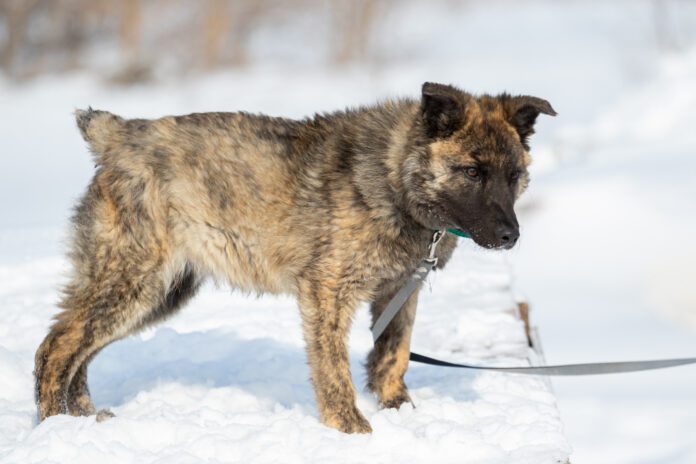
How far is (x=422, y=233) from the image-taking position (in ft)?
15.7

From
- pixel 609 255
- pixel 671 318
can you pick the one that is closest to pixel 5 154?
pixel 609 255

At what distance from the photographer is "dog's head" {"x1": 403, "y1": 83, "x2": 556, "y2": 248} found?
4.48 meters

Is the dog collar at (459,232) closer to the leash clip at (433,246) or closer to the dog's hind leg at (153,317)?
the leash clip at (433,246)

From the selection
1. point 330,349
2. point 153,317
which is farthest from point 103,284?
point 330,349

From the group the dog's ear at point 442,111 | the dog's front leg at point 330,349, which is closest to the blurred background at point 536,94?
the dog's front leg at point 330,349

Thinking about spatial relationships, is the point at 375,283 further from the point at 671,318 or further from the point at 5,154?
the point at 5,154

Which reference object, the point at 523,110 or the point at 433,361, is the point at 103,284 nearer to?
the point at 433,361

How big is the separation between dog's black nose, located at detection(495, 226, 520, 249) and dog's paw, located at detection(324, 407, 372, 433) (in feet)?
3.66

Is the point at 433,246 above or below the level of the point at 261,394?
above

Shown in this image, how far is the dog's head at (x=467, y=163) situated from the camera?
448 cm

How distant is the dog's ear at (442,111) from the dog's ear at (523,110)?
0.94 ft

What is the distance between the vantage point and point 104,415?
4.75 metres

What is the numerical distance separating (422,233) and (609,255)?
584 centimetres

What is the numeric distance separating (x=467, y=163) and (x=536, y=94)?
17.5m
